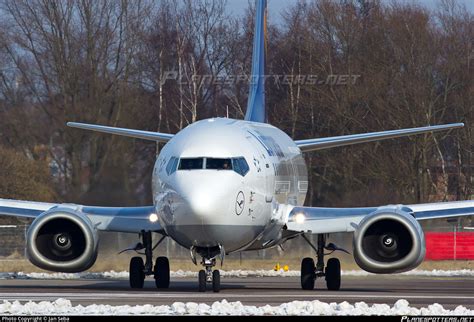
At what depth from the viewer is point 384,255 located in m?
26.5

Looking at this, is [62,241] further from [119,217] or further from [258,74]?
[258,74]

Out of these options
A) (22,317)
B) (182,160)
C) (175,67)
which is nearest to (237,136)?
(182,160)

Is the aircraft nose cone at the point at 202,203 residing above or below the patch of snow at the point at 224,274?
above

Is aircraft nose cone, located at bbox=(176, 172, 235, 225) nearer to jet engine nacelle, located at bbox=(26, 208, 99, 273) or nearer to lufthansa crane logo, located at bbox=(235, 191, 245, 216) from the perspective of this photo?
lufthansa crane logo, located at bbox=(235, 191, 245, 216)

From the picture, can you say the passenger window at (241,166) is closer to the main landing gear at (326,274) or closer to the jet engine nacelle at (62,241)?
the main landing gear at (326,274)

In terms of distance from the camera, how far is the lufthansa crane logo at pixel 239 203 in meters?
24.7

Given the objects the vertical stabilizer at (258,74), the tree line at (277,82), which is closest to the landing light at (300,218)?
the vertical stabilizer at (258,74)

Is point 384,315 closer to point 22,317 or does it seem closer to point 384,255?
point 22,317

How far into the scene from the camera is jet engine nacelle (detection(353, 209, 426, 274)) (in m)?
25.8

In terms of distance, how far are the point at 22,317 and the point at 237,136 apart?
9339 mm

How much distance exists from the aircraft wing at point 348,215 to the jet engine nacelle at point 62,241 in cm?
434

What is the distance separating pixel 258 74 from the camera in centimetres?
3497

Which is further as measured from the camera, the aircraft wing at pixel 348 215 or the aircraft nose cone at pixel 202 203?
the aircraft wing at pixel 348 215

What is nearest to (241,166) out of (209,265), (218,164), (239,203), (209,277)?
(218,164)
